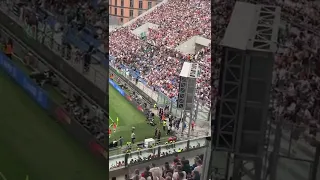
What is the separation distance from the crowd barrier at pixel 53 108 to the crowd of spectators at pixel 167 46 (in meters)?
0.74

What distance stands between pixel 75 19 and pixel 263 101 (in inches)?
41.7

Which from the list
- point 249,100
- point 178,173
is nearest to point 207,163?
point 178,173

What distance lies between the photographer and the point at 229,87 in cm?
192

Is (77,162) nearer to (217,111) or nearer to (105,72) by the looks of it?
(105,72)

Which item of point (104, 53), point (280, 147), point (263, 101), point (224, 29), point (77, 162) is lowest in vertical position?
point (77, 162)

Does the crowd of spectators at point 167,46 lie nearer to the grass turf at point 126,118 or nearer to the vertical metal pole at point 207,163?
the grass turf at point 126,118

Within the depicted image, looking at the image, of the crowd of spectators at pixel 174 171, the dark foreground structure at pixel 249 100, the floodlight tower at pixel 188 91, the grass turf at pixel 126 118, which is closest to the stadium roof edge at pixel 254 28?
the dark foreground structure at pixel 249 100

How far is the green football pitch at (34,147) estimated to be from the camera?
2287 mm

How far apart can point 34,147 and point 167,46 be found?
1599 millimetres

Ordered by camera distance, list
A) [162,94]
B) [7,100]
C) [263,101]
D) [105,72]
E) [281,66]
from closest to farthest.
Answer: [263,101]
[281,66]
[105,72]
[7,100]
[162,94]

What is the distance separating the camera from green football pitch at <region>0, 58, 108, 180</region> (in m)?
2.29

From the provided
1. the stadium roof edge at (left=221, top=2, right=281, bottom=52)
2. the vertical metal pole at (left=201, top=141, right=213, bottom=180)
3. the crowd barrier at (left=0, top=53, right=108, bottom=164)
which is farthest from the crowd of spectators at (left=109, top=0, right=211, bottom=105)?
the crowd barrier at (left=0, top=53, right=108, bottom=164)

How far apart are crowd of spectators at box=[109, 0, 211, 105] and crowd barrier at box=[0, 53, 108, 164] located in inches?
29.0

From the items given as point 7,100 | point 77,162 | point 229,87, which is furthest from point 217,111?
point 7,100
